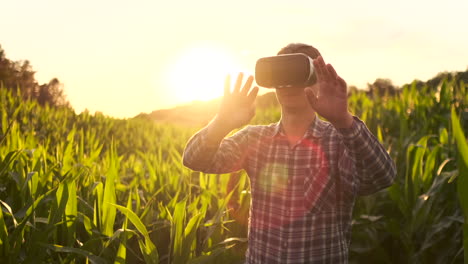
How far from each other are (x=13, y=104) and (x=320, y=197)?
5344 millimetres

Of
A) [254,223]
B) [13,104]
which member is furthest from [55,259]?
[13,104]

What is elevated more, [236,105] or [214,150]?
[236,105]

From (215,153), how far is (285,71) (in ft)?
1.50

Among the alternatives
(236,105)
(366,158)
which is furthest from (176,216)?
(366,158)

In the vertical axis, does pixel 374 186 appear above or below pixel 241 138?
below

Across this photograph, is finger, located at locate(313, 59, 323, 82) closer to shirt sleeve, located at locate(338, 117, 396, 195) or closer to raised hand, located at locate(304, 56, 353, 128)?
raised hand, located at locate(304, 56, 353, 128)

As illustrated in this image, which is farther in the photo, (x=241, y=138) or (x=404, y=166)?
(x=404, y=166)

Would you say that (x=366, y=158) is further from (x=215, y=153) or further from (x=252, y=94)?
(x=215, y=153)

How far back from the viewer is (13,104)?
218 inches

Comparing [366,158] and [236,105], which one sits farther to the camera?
[236,105]

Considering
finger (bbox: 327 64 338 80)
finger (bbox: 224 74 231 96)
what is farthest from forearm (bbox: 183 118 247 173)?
finger (bbox: 327 64 338 80)

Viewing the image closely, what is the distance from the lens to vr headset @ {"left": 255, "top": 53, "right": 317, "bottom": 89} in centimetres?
129

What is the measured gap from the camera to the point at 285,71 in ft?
4.37

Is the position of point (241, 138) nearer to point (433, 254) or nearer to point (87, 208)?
point (87, 208)
